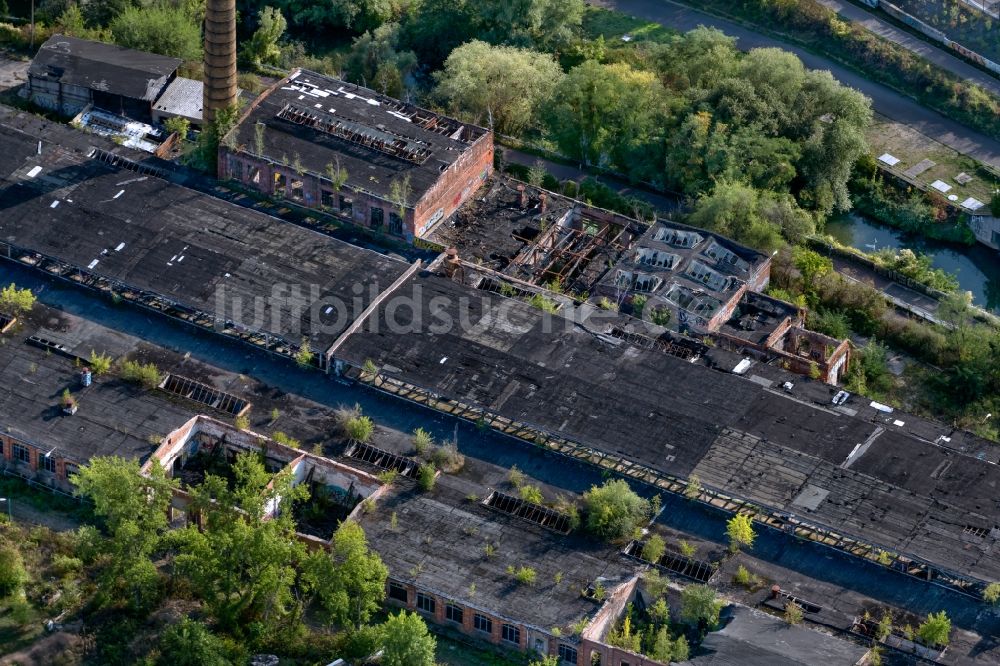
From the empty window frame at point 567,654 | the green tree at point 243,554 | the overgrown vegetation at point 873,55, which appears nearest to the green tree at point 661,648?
the empty window frame at point 567,654

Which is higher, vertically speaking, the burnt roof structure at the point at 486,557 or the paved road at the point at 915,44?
the paved road at the point at 915,44

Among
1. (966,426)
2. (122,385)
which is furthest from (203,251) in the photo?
(966,426)

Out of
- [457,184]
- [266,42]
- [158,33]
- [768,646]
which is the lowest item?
[768,646]

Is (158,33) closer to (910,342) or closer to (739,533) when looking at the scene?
(910,342)

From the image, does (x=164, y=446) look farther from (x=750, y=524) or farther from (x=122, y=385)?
(x=750, y=524)

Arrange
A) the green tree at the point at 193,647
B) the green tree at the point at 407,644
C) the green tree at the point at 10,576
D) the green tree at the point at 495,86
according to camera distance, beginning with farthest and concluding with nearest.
Answer: 1. the green tree at the point at 495,86
2. the green tree at the point at 10,576
3. the green tree at the point at 193,647
4. the green tree at the point at 407,644

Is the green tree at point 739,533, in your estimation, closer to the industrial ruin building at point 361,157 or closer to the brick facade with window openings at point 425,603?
the brick facade with window openings at point 425,603

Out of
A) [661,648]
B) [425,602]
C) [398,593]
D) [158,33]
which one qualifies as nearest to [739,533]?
[661,648]
